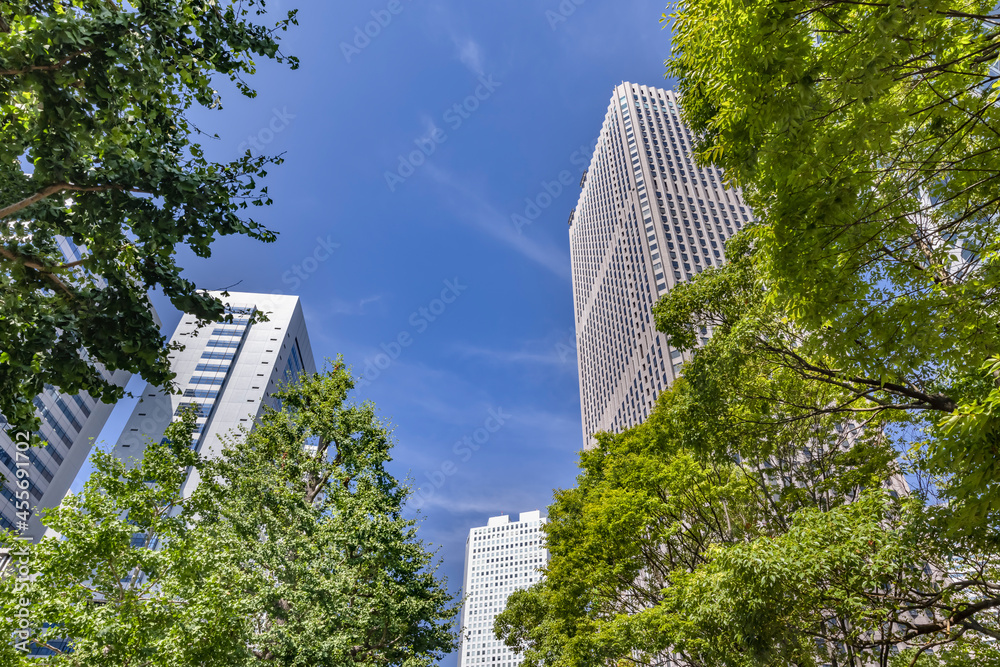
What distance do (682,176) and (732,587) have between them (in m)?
89.4

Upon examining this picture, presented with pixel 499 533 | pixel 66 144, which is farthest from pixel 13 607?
pixel 499 533

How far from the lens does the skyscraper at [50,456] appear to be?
49.3m

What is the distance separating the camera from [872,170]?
15.3 feet

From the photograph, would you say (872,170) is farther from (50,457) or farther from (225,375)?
(225,375)

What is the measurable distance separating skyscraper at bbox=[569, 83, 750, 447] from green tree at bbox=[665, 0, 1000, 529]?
57.8 m

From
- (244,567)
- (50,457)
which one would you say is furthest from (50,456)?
(244,567)

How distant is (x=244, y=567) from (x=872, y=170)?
50.5 ft

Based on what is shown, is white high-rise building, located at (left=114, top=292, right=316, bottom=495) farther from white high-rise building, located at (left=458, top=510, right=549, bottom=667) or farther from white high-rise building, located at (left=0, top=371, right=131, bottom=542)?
white high-rise building, located at (left=458, top=510, right=549, bottom=667)

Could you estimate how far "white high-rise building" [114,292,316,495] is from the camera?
67188 mm

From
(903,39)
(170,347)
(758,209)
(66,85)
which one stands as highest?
(758,209)

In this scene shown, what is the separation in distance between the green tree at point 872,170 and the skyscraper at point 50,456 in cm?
6127

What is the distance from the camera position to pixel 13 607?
9.68m

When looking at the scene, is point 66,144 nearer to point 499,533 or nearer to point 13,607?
point 13,607

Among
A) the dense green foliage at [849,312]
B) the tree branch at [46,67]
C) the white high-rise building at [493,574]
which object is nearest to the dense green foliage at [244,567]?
the dense green foliage at [849,312]
